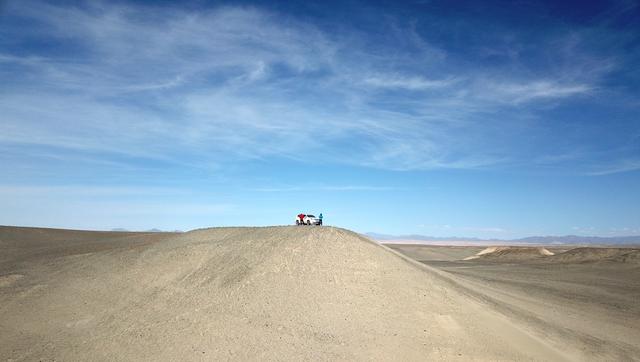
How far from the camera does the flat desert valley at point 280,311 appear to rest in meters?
11.0

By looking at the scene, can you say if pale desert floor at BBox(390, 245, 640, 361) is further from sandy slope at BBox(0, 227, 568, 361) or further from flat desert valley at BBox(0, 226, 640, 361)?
sandy slope at BBox(0, 227, 568, 361)

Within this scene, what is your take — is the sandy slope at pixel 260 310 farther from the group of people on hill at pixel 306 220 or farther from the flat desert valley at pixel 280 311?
the group of people on hill at pixel 306 220

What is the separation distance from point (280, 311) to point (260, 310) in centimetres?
58

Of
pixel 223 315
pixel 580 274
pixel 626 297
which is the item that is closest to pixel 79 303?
pixel 223 315

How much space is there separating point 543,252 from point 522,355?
47.5 metres

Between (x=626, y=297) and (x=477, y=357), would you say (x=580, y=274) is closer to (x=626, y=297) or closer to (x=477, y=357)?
(x=626, y=297)

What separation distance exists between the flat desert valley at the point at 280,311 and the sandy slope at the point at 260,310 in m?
0.04

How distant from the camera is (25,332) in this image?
41.5ft

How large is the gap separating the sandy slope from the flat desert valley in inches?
1.7

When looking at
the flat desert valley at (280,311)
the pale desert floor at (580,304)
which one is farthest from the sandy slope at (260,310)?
the pale desert floor at (580,304)

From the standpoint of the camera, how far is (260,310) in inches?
489

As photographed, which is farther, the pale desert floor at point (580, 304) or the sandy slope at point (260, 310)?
the pale desert floor at point (580, 304)

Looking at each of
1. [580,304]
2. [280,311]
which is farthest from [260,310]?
[580,304]

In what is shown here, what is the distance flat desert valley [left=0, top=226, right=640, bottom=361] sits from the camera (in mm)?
11008
